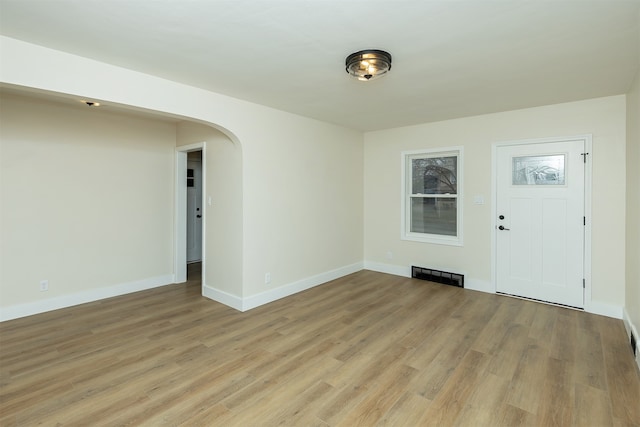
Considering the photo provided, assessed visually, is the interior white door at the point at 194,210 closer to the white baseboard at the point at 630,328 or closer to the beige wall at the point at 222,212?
the beige wall at the point at 222,212

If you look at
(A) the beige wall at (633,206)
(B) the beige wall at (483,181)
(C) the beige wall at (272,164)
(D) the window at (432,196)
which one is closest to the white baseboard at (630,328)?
(A) the beige wall at (633,206)

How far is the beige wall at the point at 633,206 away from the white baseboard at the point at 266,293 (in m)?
3.49

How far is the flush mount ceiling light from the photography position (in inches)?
94.8

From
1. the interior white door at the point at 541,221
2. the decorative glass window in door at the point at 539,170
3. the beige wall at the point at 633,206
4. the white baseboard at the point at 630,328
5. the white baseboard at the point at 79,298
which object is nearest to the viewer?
the white baseboard at the point at 630,328

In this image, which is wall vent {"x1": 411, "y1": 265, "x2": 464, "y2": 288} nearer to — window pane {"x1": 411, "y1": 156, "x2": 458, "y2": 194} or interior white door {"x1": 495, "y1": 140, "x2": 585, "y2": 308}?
interior white door {"x1": 495, "y1": 140, "x2": 585, "y2": 308}

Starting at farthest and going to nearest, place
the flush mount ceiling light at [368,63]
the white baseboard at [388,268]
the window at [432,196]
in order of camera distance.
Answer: the white baseboard at [388,268], the window at [432,196], the flush mount ceiling light at [368,63]

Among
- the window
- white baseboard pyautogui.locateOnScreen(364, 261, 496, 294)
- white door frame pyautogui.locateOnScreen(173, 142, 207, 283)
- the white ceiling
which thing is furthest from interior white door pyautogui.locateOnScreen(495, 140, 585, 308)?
white door frame pyautogui.locateOnScreen(173, 142, 207, 283)

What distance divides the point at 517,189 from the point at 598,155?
2.88 feet

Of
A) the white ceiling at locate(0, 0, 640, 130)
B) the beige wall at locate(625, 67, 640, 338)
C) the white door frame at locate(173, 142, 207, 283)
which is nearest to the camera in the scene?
the white ceiling at locate(0, 0, 640, 130)

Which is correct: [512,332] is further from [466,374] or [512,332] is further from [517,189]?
[517,189]

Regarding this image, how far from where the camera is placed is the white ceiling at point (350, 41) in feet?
6.17

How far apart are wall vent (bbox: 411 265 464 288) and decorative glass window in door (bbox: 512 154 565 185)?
156 cm

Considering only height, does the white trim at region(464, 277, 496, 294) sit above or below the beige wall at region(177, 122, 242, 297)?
below

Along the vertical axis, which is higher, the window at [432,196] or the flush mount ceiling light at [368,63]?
the flush mount ceiling light at [368,63]
